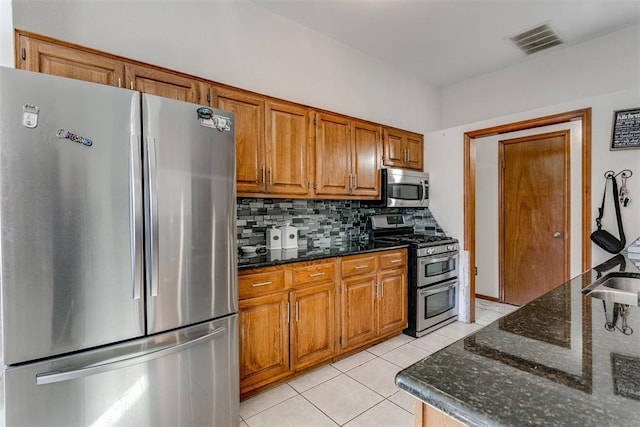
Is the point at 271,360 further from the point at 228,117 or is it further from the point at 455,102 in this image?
the point at 455,102

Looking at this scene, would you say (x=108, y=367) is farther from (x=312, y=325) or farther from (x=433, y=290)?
(x=433, y=290)

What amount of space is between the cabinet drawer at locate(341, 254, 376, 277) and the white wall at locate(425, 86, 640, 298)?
1.38 m

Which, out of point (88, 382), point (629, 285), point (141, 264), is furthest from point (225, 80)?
point (629, 285)

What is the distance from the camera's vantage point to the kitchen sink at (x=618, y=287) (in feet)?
4.57

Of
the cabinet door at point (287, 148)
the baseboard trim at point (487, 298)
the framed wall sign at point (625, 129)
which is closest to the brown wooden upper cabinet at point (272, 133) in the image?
the cabinet door at point (287, 148)

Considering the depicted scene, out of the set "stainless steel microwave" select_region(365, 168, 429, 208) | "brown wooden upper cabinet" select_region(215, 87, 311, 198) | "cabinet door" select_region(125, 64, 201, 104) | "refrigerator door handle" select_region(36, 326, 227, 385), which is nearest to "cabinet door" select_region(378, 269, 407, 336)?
"stainless steel microwave" select_region(365, 168, 429, 208)

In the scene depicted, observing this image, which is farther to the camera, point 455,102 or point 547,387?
point 455,102

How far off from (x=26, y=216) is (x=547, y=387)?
5.68ft

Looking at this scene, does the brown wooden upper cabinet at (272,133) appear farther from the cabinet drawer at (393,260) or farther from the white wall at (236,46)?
the cabinet drawer at (393,260)

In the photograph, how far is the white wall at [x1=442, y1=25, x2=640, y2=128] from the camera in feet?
9.80

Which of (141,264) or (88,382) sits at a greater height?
(141,264)

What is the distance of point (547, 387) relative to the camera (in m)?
0.59

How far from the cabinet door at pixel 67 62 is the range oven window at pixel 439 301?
3.12 m

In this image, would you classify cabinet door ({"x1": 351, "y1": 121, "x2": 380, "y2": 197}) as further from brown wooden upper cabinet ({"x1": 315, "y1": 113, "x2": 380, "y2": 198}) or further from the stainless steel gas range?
the stainless steel gas range
